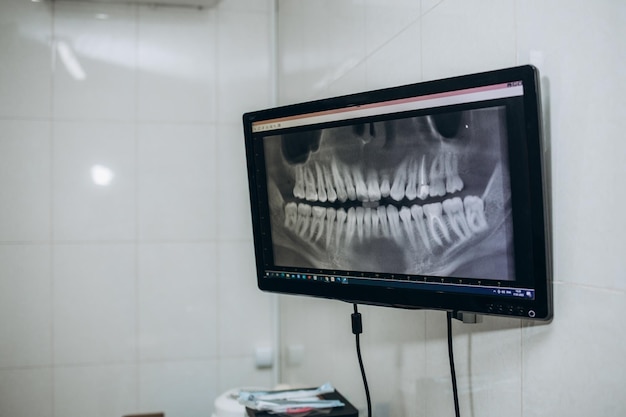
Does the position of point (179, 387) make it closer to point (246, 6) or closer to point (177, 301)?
point (177, 301)

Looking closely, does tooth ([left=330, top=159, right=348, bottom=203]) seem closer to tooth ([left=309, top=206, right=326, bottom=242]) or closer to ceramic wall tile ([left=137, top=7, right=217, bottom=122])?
tooth ([left=309, top=206, right=326, bottom=242])

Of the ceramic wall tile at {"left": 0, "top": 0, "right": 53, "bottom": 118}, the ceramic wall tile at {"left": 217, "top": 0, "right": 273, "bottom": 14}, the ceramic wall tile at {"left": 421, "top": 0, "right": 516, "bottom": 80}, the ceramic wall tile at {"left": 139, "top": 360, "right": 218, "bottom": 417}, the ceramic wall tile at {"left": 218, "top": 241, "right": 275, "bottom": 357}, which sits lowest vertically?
the ceramic wall tile at {"left": 139, "top": 360, "right": 218, "bottom": 417}

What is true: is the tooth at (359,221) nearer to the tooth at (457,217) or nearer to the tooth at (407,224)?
the tooth at (407,224)

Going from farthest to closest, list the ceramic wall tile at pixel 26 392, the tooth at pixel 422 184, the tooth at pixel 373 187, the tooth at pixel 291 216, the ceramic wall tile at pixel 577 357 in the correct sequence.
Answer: the ceramic wall tile at pixel 26 392 → the tooth at pixel 291 216 → the tooth at pixel 373 187 → the tooth at pixel 422 184 → the ceramic wall tile at pixel 577 357

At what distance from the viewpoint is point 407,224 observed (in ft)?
3.32

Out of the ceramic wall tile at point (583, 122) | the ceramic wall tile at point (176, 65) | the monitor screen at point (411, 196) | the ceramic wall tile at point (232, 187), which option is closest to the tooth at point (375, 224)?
the monitor screen at point (411, 196)

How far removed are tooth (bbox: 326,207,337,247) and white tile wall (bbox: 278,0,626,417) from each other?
0.77ft

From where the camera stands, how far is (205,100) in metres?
2.32

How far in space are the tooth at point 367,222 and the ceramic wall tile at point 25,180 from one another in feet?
4.94

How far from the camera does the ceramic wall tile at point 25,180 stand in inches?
84.7

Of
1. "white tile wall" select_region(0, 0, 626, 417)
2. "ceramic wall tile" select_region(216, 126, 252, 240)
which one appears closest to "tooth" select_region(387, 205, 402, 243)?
"white tile wall" select_region(0, 0, 626, 417)

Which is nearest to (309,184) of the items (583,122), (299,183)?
(299,183)

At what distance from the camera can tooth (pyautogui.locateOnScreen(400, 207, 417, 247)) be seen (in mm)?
999

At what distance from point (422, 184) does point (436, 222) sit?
0.07 metres
